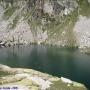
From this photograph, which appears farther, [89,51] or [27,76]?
[89,51]

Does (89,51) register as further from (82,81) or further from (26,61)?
(82,81)

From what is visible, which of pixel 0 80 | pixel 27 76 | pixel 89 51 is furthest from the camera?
pixel 89 51

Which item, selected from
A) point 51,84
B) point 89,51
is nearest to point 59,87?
point 51,84

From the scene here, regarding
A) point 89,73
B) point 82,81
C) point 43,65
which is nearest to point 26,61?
point 43,65

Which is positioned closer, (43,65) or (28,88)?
(28,88)

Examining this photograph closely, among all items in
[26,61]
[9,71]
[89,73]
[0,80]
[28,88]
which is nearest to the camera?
[28,88]

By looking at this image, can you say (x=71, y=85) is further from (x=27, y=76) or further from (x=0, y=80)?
(x=0, y=80)

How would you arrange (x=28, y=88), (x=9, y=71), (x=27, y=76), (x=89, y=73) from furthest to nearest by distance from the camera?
(x=89, y=73) < (x=9, y=71) < (x=27, y=76) < (x=28, y=88)

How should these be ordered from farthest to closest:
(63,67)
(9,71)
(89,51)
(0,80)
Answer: (89,51) < (63,67) < (9,71) < (0,80)

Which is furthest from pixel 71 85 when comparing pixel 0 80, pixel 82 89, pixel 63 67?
pixel 63 67
